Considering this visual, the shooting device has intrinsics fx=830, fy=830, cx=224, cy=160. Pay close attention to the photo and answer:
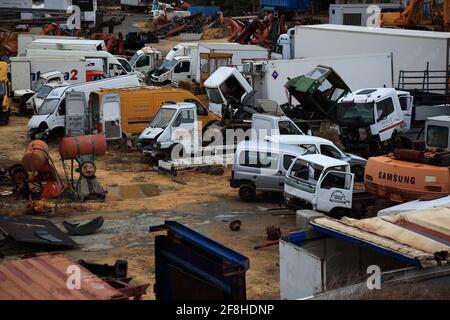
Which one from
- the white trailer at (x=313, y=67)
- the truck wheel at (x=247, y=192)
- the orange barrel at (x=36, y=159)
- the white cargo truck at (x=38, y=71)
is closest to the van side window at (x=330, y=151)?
the truck wheel at (x=247, y=192)

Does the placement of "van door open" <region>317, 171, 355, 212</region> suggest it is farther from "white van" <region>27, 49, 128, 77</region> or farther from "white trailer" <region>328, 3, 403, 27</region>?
"white trailer" <region>328, 3, 403, 27</region>

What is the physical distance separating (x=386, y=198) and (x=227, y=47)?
19.9m

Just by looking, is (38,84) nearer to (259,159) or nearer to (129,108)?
(129,108)

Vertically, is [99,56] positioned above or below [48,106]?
above

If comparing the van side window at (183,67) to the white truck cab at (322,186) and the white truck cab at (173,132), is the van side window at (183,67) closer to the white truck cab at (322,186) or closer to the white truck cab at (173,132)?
the white truck cab at (173,132)

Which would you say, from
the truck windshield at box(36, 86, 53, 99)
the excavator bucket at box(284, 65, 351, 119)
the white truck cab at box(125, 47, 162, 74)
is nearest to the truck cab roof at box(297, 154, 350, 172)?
the excavator bucket at box(284, 65, 351, 119)

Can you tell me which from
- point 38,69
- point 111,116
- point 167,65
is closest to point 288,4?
point 167,65

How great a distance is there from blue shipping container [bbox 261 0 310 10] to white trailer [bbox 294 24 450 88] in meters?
28.4

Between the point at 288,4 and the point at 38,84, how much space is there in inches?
1333

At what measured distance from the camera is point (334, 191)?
1727 cm

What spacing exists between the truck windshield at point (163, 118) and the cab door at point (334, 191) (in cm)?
819

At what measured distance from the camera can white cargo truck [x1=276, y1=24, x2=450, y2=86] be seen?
28875 millimetres

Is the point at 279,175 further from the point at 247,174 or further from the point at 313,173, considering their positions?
the point at 313,173

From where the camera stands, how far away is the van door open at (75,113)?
89.8 ft
